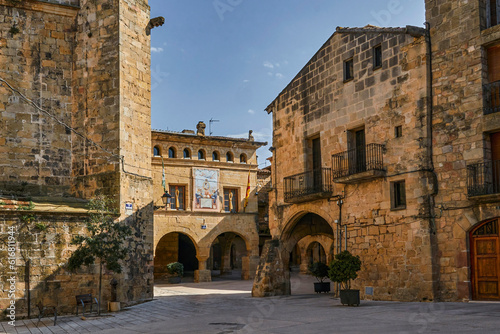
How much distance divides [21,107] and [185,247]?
20788 mm

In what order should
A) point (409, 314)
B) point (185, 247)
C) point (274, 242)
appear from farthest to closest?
point (185, 247)
point (274, 242)
point (409, 314)

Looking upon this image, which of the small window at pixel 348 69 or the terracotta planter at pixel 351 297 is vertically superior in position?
the small window at pixel 348 69

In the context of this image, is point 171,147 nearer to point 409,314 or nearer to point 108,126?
point 108,126

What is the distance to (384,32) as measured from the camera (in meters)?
15.6

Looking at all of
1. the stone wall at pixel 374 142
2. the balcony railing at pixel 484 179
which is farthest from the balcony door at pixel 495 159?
the stone wall at pixel 374 142

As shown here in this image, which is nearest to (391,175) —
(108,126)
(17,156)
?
(108,126)

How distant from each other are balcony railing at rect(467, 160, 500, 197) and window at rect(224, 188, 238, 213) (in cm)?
1943

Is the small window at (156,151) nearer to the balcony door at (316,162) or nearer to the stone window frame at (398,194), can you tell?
the balcony door at (316,162)

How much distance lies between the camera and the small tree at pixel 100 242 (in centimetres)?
1377

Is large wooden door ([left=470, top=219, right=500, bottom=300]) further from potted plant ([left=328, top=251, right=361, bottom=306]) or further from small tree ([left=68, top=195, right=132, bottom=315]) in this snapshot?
small tree ([left=68, top=195, right=132, bottom=315])

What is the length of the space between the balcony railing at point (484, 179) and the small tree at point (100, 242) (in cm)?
913

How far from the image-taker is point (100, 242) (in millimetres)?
13805

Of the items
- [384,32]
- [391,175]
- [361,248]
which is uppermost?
[384,32]

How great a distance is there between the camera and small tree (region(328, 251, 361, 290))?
14016mm
